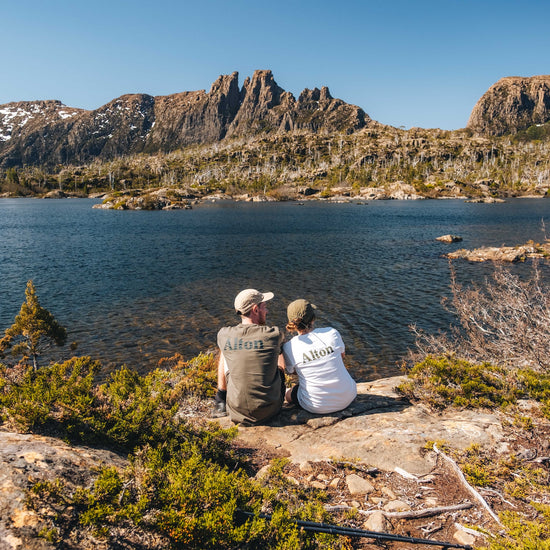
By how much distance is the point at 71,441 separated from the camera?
493 cm

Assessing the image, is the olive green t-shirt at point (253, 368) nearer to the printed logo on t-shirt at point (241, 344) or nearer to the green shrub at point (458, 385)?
the printed logo on t-shirt at point (241, 344)

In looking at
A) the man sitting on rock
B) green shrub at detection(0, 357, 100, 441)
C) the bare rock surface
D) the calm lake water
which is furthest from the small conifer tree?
the bare rock surface

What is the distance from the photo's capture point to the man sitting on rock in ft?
21.5

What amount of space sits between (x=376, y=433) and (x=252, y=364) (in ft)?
8.97

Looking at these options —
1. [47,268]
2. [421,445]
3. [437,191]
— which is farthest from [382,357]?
[437,191]

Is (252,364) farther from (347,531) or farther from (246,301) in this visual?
(347,531)

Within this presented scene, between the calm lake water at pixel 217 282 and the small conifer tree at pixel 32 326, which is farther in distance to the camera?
the calm lake water at pixel 217 282

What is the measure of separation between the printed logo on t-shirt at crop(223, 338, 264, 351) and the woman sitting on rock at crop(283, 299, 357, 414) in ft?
2.67

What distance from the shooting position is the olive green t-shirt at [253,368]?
655 centimetres

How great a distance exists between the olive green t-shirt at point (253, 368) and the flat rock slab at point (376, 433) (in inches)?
23.3

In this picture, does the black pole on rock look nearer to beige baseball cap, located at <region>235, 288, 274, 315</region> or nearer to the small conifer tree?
beige baseball cap, located at <region>235, 288, 274, 315</region>

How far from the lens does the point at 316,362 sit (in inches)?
273

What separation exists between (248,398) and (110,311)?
20810 mm

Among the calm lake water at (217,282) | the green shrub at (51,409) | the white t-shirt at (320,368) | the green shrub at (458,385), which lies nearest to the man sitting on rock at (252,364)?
the white t-shirt at (320,368)
